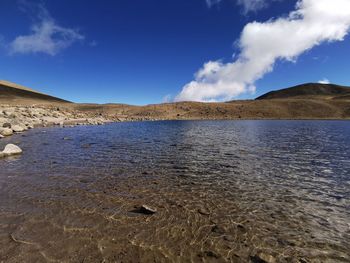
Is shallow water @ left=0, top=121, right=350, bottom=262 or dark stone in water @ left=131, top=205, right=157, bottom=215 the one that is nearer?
shallow water @ left=0, top=121, right=350, bottom=262

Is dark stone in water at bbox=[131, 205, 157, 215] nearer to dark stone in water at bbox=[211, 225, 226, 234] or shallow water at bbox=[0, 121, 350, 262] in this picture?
shallow water at bbox=[0, 121, 350, 262]

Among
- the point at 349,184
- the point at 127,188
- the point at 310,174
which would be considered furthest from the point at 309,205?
the point at 127,188

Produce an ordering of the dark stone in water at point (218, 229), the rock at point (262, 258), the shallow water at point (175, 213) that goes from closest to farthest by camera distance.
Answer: the rock at point (262, 258) → the shallow water at point (175, 213) → the dark stone in water at point (218, 229)

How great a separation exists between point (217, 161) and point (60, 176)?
10618 millimetres

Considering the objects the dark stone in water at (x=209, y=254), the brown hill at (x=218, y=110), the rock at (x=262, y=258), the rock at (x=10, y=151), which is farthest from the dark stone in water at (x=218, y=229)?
the brown hill at (x=218, y=110)

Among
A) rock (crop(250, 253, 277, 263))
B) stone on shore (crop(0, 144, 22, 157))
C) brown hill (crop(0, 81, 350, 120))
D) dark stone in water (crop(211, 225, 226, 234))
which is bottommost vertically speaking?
dark stone in water (crop(211, 225, 226, 234))

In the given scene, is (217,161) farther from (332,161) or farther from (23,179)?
(23,179)

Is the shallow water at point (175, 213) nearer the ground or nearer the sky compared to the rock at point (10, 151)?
nearer the ground

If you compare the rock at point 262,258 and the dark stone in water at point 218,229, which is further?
the dark stone in water at point 218,229

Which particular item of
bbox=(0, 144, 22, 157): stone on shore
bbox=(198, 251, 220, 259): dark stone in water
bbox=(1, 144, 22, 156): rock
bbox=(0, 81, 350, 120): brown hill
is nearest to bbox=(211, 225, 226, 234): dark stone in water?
bbox=(198, 251, 220, 259): dark stone in water

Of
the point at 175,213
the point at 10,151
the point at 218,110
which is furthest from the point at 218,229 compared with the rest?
the point at 218,110

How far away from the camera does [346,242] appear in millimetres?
6469

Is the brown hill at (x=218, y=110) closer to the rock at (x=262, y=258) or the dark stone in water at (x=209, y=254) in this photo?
the dark stone in water at (x=209, y=254)

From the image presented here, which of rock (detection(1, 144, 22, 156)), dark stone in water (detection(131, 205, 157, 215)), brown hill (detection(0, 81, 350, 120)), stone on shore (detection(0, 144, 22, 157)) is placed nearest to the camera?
dark stone in water (detection(131, 205, 157, 215))
